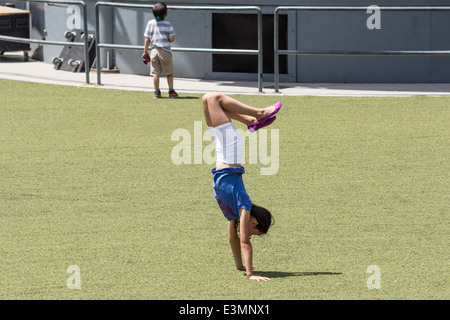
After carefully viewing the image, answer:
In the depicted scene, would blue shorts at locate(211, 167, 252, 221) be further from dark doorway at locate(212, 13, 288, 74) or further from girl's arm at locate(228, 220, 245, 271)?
dark doorway at locate(212, 13, 288, 74)

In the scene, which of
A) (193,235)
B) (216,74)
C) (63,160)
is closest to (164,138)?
(63,160)

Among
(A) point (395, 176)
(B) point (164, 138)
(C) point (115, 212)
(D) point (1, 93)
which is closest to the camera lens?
(C) point (115, 212)

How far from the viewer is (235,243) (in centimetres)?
607

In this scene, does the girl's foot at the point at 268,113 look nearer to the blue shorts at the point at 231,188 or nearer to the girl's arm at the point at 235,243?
the blue shorts at the point at 231,188

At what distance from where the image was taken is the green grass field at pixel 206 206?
19.4 feet

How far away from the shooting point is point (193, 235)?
6.89 metres

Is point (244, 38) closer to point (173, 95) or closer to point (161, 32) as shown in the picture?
point (161, 32)

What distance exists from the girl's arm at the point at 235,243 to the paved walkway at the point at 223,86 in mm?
7259

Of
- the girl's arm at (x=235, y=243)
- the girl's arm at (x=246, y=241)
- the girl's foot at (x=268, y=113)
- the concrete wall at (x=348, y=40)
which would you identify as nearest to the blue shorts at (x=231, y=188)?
the girl's arm at (x=246, y=241)

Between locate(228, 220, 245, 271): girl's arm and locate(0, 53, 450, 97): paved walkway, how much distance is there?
23.8 feet

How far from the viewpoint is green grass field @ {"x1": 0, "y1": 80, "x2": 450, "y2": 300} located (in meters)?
5.91

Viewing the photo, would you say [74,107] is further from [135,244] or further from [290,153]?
[135,244]

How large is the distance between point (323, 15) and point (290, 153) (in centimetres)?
517

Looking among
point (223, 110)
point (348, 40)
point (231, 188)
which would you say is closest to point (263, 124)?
point (223, 110)
